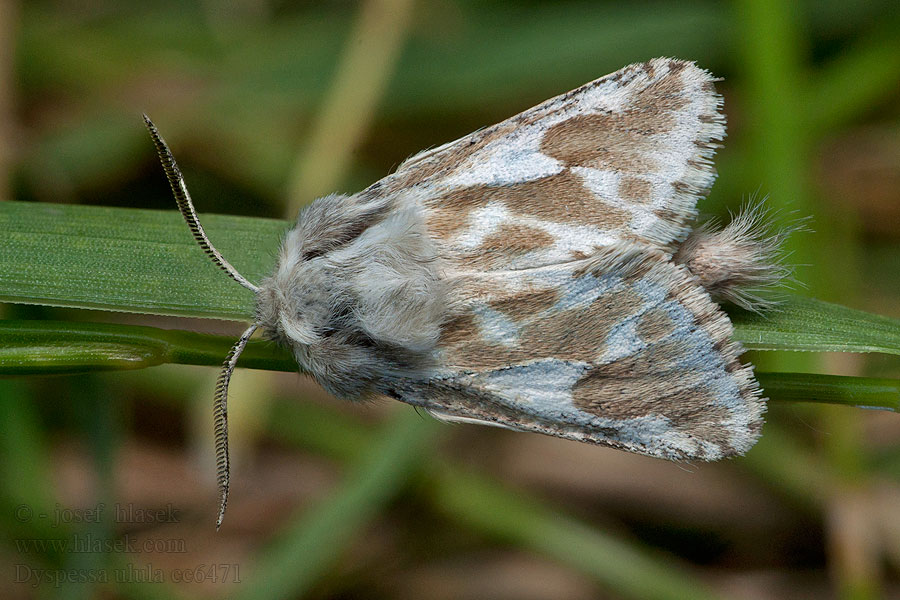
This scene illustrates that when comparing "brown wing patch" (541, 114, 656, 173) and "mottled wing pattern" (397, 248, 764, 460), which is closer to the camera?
"mottled wing pattern" (397, 248, 764, 460)

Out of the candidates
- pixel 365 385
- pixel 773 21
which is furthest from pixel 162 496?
pixel 773 21

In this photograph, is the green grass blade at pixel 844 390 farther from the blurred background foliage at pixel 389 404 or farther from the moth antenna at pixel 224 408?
the moth antenna at pixel 224 408

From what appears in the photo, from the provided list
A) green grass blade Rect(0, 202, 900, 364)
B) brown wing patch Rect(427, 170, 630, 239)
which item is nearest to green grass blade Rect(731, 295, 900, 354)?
green grass blade Rect(0, 202, 900, 364)

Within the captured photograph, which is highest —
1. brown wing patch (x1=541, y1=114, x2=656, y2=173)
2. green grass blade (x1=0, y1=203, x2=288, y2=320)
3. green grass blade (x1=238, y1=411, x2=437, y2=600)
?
brown wing patch (x1=541, y1=114, x2=656, y2=173)

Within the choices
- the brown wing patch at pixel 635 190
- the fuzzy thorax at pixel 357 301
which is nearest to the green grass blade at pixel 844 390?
the brown wing patch at pixel 635 190

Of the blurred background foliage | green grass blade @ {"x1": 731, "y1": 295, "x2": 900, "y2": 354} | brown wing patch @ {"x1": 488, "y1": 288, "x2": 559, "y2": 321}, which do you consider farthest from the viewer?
the blurred background foliage

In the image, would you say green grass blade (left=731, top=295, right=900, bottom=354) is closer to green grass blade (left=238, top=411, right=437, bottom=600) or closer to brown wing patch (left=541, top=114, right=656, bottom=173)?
brown wing patch (left=541, top=114, right=656, bottom=173)

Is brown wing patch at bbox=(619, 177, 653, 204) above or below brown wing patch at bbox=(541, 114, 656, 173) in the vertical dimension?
below

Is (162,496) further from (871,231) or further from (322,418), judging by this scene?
(871,231)
